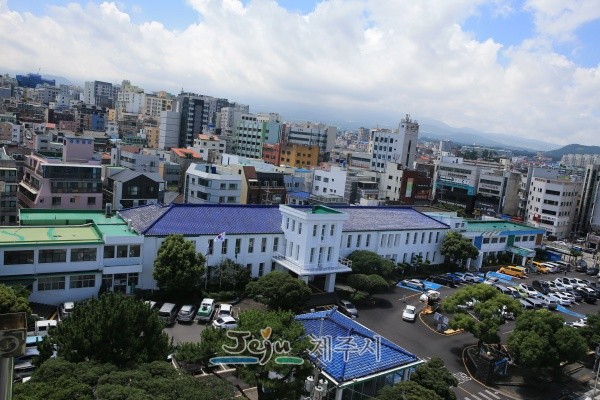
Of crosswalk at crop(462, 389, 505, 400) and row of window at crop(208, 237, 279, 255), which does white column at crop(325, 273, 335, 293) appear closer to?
row of window at crop(208, 237, 279, 255)

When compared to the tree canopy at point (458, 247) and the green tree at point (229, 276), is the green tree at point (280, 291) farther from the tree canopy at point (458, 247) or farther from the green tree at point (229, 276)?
the tree canopy at point (458, 247)

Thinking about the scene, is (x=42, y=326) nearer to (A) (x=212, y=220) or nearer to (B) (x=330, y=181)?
(A) (x=212, y=220)

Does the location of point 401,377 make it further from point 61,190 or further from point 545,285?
point 61,190

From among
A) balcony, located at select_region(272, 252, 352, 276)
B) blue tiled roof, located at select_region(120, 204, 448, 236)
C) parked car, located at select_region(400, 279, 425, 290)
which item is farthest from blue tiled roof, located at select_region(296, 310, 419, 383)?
parked car, located at select_region(400, 279, 425, 290)

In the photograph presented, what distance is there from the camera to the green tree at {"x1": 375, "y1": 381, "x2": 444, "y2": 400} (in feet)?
66.4

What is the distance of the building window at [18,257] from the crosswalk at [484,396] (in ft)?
94.5

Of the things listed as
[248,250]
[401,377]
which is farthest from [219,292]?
[401,377]

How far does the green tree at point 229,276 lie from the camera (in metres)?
38.8

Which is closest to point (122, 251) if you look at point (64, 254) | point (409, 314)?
point (64, 254)

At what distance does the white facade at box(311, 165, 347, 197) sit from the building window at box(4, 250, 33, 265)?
5401 cm

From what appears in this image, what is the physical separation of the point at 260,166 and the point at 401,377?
5927 cm

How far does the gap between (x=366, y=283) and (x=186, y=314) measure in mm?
14818

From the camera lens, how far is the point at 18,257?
31766 mm

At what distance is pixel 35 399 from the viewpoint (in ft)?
49.4
